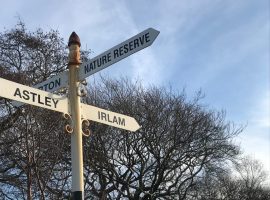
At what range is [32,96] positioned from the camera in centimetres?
558

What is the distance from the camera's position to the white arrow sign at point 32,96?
5.35 metres

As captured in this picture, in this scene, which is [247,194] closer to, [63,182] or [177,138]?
[177,138]

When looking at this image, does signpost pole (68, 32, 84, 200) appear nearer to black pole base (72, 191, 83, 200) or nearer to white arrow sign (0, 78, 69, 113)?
black pole base (72, 191, 83, 200)

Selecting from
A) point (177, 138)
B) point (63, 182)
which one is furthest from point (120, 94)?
point (63, 182)

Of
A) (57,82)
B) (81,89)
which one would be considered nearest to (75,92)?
(81,89)

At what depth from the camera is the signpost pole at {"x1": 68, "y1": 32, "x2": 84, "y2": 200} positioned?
5.44 metres

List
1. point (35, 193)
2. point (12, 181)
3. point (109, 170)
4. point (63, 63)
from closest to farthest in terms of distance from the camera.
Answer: point (35, 193)
point (12, 181)
point (63, 63)
point (109, 170)

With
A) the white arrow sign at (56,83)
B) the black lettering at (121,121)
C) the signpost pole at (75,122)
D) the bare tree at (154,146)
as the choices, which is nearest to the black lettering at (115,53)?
the signpost pole at (75,122)

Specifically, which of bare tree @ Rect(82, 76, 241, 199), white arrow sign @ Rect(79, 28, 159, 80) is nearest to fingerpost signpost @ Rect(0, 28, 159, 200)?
white arrow sign @ Rect(79, 28, 159, 80)

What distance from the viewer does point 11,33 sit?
60.2 feet

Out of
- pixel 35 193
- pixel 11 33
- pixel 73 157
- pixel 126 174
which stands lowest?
pixel 73 157

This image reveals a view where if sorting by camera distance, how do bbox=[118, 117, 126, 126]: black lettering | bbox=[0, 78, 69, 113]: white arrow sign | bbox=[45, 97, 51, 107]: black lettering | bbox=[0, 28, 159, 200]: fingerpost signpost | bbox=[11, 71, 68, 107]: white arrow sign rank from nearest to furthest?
bbox=[0, 78, 69, 113]: white arrow sign, bbox=[0, 28, 159, 200]: fingerpost signpost, bbox=[45, 97, 51, 107]: black lettering, bbox=[11, 71, 68, 107]: white arrow sign, bbox=[118, 117, 126, 126]: black lettering

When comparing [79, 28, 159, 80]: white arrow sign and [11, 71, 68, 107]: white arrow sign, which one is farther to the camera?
[11, 71, 68, 107]: white arrow sign

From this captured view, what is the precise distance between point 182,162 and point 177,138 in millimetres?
1409
